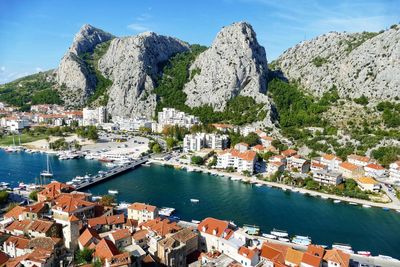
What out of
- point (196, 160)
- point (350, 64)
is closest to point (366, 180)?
point (196, 160)

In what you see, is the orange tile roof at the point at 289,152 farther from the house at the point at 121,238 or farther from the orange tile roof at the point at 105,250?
the orange tile roof at the point at 105,250

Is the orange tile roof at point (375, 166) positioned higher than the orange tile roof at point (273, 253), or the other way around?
the orange tile roof at point (375, 166)

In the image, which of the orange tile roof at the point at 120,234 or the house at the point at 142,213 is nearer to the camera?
the orange tile roof at the point at 120,234

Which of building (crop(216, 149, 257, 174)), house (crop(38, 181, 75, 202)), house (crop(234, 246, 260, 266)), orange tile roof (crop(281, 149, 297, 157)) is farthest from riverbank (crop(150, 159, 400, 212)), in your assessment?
house (crop(38, 181, 75, 202))

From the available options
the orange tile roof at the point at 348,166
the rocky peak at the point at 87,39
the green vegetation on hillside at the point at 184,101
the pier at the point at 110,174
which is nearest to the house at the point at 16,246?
the pier at the point at 110,174

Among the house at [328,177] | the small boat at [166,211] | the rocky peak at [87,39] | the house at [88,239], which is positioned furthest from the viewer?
the rocky peak at [87,39]

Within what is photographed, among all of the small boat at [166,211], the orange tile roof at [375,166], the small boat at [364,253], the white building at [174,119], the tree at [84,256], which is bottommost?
the small boat at [364,253]

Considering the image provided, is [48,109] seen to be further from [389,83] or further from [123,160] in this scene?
[389,83]
